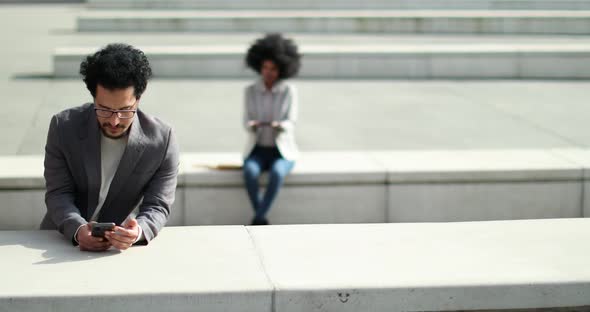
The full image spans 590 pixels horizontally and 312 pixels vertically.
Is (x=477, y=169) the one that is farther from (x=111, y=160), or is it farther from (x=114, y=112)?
(x=114, y=112)

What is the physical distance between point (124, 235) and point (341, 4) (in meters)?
19.1

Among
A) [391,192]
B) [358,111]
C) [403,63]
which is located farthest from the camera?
[403,63]

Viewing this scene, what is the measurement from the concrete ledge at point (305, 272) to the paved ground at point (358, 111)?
13.8ft

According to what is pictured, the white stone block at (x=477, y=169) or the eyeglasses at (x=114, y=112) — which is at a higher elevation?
the eyeglasses at (x=114, y=112)

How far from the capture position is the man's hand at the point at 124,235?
3750 mm

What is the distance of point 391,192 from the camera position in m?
6.77

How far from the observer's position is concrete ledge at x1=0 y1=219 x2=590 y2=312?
3.34 meters

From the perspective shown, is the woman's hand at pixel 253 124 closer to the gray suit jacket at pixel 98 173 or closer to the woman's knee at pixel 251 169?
the woman's knee at pixel 251 169

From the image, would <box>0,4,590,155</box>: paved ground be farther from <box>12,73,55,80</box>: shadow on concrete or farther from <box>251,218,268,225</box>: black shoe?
<box>251,218,268,225</box>: black shoe

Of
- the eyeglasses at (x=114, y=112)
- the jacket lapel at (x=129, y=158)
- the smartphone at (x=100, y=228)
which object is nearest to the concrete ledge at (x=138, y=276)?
the smartphone at (x=100, y=228)

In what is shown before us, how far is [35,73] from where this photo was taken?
12836mm

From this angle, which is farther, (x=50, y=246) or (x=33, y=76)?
(x=33, y=76)

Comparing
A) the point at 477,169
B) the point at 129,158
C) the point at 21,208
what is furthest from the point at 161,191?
the point at 477,169

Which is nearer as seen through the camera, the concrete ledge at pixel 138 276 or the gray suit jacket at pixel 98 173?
the concrete ledge at pixel 138 276
